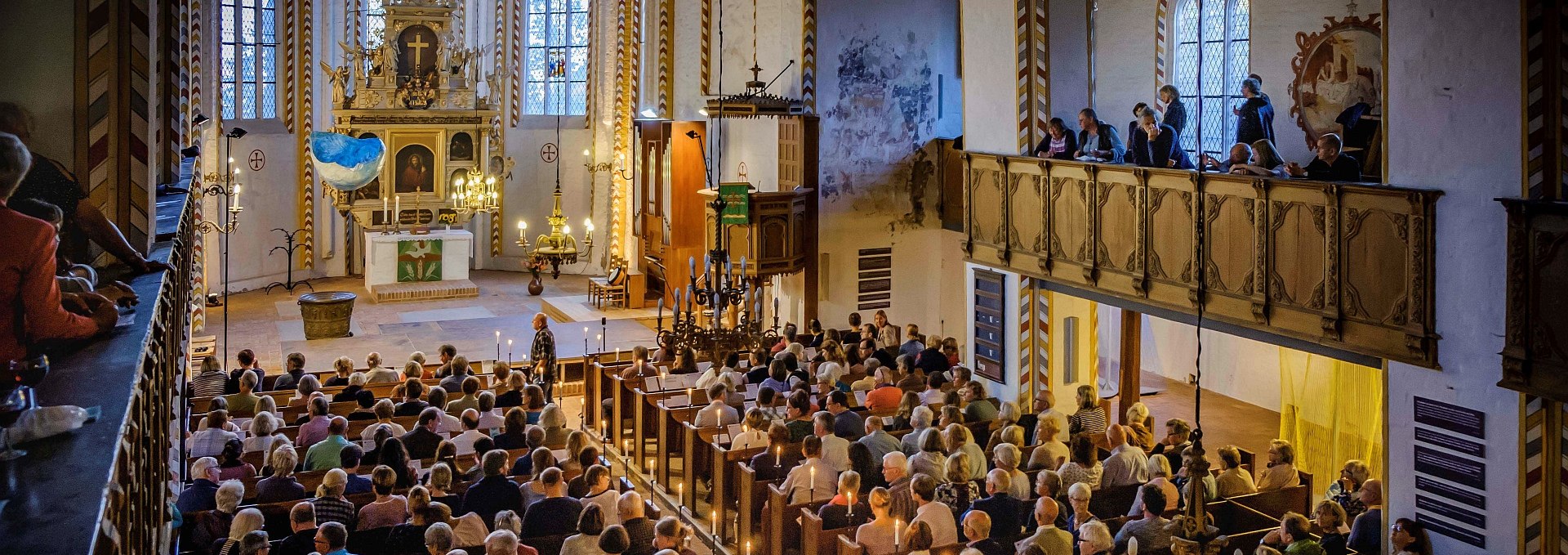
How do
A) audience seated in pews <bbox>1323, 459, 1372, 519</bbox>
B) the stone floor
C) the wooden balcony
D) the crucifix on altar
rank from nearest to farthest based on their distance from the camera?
1. audience seated in pews <bbox>1323, 459, 1372, 519</bbox>
2. the wooden balcony
3. the stone floor
4. the crucifix on altar

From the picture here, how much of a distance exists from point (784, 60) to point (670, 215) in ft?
11.8

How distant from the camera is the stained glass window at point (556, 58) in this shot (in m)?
29.0

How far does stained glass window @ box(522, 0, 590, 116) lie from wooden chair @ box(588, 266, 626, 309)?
574 centimetres

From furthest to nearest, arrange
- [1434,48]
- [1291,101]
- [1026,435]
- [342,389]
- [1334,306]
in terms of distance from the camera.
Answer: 1. [1291,101]
2. [342,389]
3. [1026,435]
4. [1334,306]
5. [1434,48]

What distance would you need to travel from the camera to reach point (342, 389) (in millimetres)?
13945

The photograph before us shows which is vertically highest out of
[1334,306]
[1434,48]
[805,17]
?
[805,17]

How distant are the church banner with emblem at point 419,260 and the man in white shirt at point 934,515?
737 inches

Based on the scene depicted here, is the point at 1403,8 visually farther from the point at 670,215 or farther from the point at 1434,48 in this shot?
the point at 670,215

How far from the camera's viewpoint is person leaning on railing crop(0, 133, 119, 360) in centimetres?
327

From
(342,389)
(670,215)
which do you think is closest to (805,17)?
(670,215)

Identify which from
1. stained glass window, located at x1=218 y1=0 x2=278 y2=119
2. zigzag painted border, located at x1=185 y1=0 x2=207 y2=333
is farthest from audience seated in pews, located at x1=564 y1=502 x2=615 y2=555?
stained glass window, located at x1=218 y1=0 x2=278 y2=119

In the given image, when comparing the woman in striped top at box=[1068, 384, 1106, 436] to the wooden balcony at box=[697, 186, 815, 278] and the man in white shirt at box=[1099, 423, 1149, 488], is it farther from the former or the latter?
the wooden balcony at box=[697, 186, 815, 278]

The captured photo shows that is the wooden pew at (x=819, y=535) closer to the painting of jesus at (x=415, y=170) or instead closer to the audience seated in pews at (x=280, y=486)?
the audience seated in pews at (x=280, y=486)

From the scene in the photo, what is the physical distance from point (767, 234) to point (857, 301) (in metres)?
2.05
